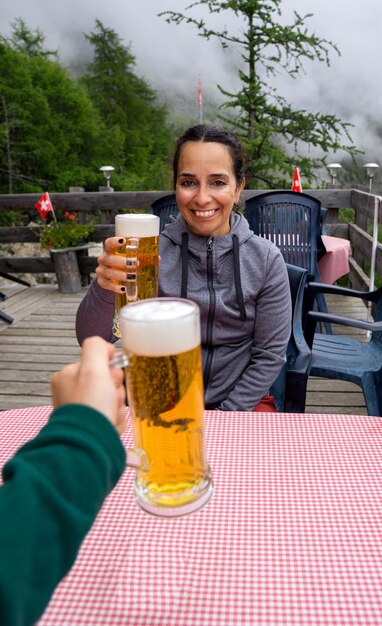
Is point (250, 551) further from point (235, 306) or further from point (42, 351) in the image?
point (42, 351)

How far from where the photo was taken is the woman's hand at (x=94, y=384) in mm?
532

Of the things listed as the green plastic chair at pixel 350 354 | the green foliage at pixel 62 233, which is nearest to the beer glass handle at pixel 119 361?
the green plastic chair at pixel 350 354

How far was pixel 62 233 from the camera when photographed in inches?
205

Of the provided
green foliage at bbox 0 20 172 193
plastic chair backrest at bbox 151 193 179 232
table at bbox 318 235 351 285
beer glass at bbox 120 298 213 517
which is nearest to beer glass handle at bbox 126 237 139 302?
beer glass at bbox 120 298 213 517

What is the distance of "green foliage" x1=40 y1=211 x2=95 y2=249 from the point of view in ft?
17.1

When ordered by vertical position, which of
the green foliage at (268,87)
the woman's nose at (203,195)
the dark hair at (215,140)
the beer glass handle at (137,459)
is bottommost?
the beer glass handle at (137,459)

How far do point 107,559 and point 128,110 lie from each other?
29.7m

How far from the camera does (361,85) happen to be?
271 feet

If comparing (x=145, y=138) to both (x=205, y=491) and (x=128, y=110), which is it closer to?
(x=128, y=110)

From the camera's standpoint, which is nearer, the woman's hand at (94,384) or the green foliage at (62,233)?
the woman's hand at (94,384)

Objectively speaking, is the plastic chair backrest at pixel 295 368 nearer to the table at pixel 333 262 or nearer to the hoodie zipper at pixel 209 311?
the hoodie zipper at pixel 209 311

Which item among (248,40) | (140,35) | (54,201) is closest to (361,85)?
(140,35)

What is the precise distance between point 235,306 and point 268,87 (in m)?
11.0

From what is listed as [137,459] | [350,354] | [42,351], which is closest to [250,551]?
[137,459]
